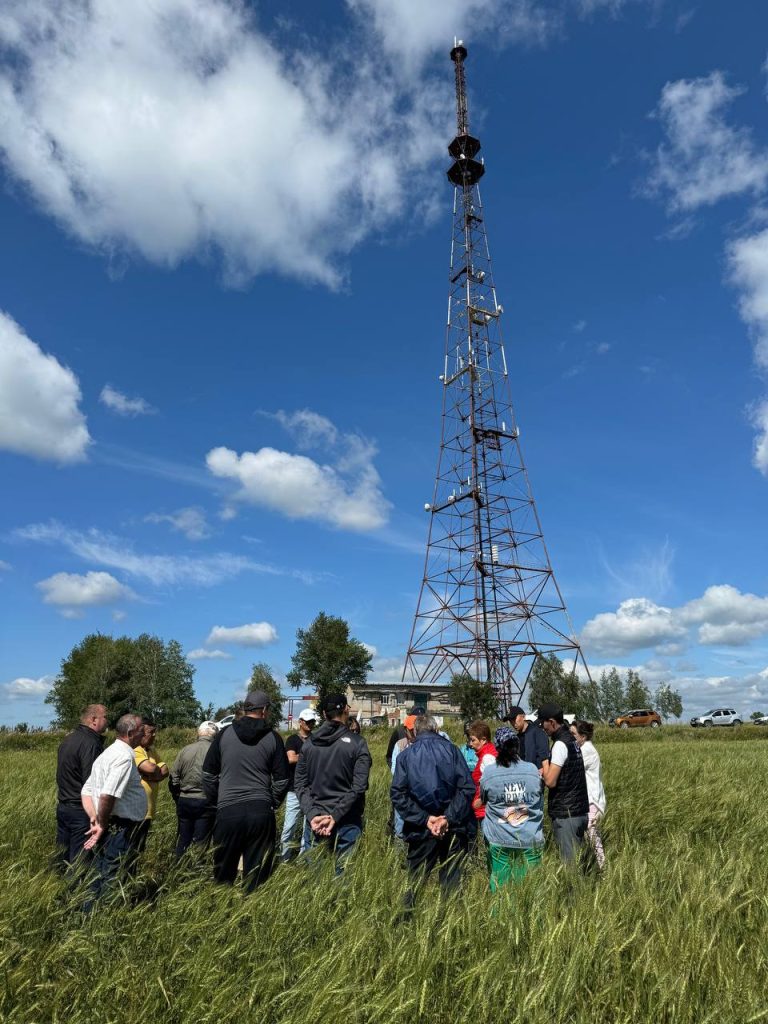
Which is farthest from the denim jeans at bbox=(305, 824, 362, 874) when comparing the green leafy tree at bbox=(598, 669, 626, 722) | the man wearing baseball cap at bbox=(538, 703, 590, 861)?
the green leafy tree at bbox=(598, 669, 626, 722)

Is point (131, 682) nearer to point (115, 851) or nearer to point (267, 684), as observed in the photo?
point (267, 684)

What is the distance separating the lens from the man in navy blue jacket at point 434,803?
6020 millimetres

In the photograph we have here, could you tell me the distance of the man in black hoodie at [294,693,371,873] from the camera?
659cm

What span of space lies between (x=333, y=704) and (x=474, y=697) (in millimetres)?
38908

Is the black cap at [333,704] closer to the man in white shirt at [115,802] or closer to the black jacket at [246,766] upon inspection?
the black jacket at [246,766]

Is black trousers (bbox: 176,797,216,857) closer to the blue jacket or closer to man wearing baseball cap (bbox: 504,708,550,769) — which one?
the blue jacket

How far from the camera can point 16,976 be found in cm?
376

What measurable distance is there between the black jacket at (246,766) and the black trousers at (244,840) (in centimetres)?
8

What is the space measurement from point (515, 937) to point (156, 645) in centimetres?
7943

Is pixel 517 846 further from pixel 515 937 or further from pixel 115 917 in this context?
pixel 115 917

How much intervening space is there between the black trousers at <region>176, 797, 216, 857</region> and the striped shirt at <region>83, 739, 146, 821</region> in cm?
114

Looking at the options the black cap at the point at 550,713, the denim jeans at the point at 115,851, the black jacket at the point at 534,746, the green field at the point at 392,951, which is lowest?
the green field at the point at 392,951

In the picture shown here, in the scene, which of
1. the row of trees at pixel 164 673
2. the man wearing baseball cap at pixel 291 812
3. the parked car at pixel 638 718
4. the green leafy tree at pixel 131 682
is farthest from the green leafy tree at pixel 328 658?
the man wearing baseball cap at pixel 291 812

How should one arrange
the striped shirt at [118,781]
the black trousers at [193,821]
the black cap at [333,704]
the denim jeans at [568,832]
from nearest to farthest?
the striped shirt at [118,781], the black cap at [333,704], the denim jeans at [568,832], the black trousers at [193,821]
